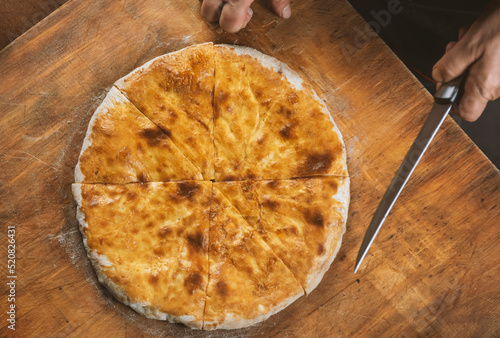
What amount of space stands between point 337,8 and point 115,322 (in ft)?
10.3

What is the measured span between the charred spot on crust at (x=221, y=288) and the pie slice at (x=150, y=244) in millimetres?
100

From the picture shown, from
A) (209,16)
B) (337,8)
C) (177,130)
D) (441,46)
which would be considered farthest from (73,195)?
(441,46)

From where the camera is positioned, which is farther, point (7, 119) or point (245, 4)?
point (7, 119)

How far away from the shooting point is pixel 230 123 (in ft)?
9.98

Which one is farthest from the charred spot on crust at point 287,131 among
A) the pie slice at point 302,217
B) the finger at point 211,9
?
the finger at point 211,9

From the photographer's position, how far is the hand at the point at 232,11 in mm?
2982

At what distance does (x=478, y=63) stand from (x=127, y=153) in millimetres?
2522

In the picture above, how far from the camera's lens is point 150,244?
114 inches

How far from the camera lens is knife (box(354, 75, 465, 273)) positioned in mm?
2518

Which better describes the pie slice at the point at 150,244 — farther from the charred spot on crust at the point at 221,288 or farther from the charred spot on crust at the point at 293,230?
the charred spot on crust at the point at 293,230

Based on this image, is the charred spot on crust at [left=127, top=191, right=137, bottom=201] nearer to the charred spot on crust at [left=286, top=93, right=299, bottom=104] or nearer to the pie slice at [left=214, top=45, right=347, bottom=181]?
the pie slice at [left=214, top=45, right=347, bottom=181]

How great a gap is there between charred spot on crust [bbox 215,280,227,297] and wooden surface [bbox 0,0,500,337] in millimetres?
402

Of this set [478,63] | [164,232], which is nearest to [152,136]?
[164,232]

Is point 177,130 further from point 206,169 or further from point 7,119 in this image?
point 7,119
